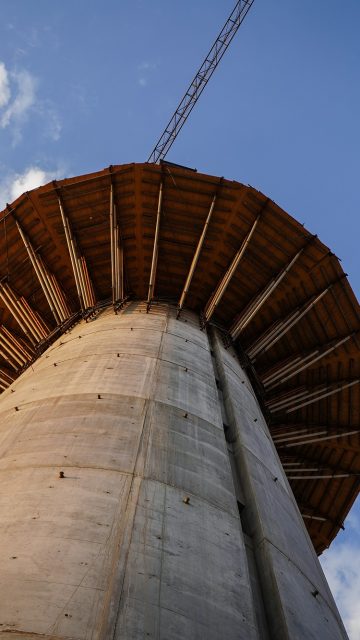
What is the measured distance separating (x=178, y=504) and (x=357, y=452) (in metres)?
17.0

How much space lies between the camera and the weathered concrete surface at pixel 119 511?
5.36 meters

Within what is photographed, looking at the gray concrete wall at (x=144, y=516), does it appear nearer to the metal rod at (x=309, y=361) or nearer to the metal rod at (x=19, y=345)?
the metal rod at (x=309, y=361)

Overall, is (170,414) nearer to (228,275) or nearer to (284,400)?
(228,275)

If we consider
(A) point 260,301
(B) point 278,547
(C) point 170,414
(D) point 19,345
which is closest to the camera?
(B) point 278,547

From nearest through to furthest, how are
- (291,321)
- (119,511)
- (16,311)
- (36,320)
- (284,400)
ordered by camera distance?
(119,511) < (291,321) < (284,400) < (16,311) < (36,320)

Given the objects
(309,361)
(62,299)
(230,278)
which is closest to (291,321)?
(309,361)

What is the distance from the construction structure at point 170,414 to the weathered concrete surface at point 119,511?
0.03 meters

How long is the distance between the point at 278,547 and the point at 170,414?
3.27 meters

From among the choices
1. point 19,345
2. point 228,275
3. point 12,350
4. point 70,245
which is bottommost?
point 12,350

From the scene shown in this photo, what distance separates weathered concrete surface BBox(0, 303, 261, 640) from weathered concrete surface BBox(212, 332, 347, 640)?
0.61 meters

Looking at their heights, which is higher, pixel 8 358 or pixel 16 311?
pixel 16 311

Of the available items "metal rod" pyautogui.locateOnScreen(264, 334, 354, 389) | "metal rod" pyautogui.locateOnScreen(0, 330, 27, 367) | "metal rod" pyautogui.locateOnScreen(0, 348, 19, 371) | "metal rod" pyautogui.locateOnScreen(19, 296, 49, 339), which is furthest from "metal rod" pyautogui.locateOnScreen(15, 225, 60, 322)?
"metal rod" pyautogui.locateOnScreen(264, 334, 354, 389)

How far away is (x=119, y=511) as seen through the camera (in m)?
6.89

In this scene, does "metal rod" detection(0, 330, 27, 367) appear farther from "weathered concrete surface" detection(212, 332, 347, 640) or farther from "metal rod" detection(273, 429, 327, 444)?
"weathered concrete surface" detection(212, 332, 347, 640)
